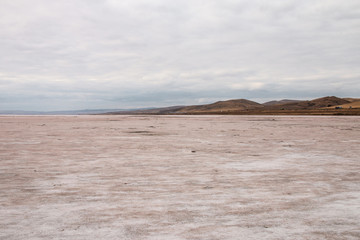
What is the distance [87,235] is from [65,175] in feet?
11.9

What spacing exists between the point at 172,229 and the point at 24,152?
8.42m

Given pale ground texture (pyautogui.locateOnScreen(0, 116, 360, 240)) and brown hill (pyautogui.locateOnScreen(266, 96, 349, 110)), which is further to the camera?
brown hill (pyautogui.locateOnScreen(266, 96, 349, 110))

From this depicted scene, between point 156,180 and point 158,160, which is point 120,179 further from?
point 158,160

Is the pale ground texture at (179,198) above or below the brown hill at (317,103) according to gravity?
below

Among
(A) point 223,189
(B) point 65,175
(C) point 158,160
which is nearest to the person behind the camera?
(A) point 223,189

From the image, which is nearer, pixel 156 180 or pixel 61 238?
pixel 61 238

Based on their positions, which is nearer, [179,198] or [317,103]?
[179,198]

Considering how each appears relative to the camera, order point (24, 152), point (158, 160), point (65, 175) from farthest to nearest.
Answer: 1. point (24, 152)
2. point (158, 160)
3. point (65, 175)

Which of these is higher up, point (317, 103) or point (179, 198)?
point (317, 103)

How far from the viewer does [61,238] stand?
3543 mm

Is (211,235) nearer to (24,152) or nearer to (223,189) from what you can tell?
(223,189)

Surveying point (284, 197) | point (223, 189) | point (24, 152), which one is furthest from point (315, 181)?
point (24, 152)

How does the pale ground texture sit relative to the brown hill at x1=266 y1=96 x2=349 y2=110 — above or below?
below

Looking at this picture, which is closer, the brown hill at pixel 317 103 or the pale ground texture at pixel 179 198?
the pale ground texture at pixel 179 198
